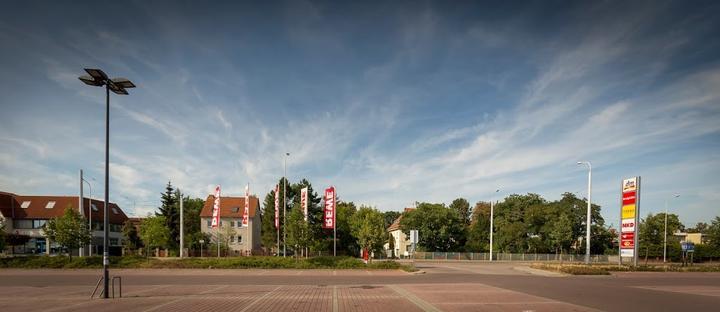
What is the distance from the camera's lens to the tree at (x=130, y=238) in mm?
60806

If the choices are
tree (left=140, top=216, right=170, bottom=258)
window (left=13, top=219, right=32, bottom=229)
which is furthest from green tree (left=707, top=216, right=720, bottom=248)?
window (left=13, top=219, right=32, bottom=229)

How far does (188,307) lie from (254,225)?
176 ft

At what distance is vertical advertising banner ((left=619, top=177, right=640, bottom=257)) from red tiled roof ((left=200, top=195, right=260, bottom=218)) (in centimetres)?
4835

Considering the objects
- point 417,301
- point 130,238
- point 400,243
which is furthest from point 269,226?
point 417,301

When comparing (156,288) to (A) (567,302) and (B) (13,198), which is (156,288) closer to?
(A) (567,302)

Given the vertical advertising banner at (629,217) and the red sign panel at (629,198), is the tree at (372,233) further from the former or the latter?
the red sign panel at (629,198)

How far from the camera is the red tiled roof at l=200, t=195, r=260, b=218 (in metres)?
61.0

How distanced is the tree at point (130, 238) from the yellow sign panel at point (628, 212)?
211 feet

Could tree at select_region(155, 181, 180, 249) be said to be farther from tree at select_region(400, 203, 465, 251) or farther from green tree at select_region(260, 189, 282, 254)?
tree at select_region(400, 203, 465, 251)

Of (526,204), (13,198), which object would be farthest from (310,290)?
(13,198)

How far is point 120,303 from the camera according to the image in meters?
13.7

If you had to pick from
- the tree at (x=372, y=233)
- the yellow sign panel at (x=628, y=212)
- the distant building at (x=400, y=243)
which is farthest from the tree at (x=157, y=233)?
the yellow sign panel at (x=628, y=212)

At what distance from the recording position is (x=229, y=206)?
63156mm

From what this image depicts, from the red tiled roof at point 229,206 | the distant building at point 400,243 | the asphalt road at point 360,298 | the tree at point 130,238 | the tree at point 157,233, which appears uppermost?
the asphalt road at point 360,298
